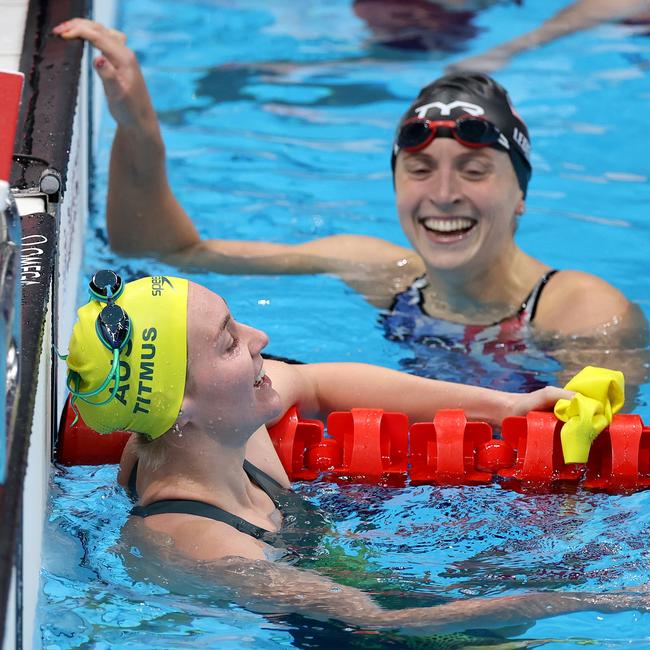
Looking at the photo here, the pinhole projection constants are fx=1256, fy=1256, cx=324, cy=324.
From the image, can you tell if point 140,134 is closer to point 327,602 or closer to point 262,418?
point 262,418

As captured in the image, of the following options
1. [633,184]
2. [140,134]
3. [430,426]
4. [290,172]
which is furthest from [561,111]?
[430,426]

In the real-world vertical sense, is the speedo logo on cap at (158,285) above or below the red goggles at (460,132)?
below

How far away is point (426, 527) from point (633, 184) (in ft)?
12.4

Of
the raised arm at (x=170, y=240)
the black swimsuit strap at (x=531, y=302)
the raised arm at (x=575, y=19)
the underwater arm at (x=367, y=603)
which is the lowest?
the underwater arm at (x=367, y=603)

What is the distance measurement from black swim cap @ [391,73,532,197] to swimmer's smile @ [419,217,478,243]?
0.31 metres

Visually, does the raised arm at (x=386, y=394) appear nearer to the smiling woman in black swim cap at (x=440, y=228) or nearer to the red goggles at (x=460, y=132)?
the smiling woman in black swim cap at (x=440, y=228)

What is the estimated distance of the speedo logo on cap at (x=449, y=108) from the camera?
475 cm

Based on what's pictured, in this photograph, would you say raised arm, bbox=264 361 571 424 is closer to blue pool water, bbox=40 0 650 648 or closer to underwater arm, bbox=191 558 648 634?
blue pool water, bbox=40 0 650 648

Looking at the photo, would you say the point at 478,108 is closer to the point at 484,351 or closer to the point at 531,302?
the point at 531,302

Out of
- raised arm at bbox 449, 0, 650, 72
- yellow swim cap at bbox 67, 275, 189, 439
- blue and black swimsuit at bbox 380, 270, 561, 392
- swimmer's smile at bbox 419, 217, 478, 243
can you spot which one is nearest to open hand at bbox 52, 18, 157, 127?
swimmer's smile at bbox 419, 217, 478, 243

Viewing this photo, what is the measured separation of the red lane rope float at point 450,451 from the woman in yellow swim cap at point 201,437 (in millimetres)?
530

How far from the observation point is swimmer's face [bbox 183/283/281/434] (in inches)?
127

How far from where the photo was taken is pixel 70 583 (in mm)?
3359

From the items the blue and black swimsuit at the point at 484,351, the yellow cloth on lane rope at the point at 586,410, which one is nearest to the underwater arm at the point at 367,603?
the yellow cloth on lane rope at the point at 586,410
